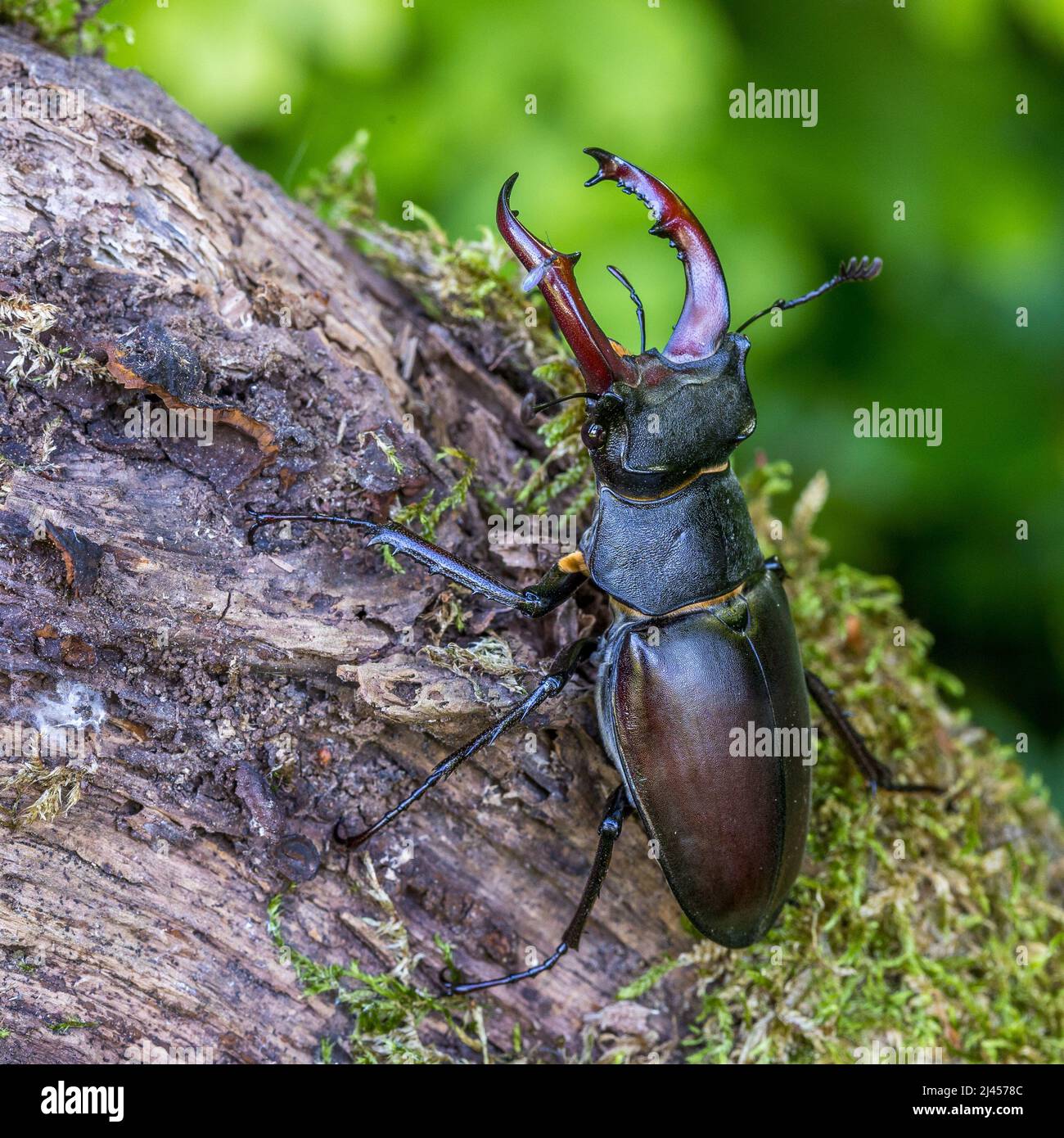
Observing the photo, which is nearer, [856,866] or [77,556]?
[77,556]

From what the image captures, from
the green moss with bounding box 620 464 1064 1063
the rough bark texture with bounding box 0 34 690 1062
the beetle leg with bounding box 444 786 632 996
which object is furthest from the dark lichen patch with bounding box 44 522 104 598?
the green moss with bounding box 620 464 1064 1063

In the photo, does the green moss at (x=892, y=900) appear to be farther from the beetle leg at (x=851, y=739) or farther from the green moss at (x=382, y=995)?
the green moss at (x=382, y=995)

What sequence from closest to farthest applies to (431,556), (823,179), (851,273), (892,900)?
(431,556) < (851,273) < (892,900) < (823,179)

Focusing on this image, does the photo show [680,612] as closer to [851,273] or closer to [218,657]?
[851,273]

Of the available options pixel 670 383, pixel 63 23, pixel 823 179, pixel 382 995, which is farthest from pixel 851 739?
pixel 63 23

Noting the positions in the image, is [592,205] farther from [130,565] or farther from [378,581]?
[130,565]

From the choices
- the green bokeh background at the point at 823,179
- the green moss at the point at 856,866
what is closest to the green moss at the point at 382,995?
the green moss at the point at 856,866

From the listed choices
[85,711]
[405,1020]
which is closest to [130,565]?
[85,711]
